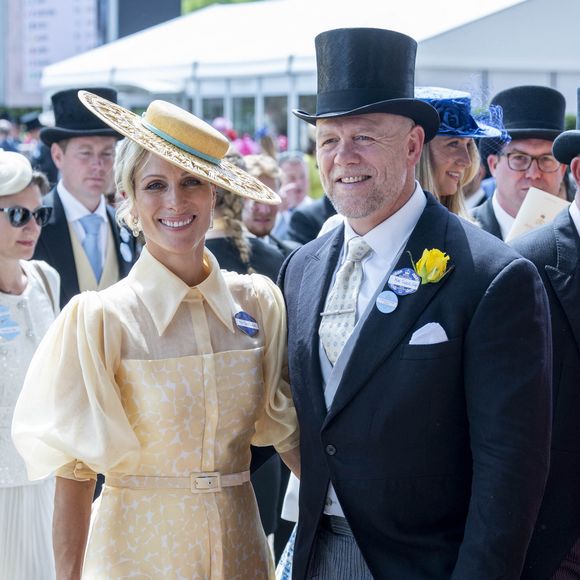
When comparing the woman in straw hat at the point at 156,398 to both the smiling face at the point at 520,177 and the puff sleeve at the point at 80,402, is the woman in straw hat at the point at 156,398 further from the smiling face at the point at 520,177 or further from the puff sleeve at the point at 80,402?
the smiling face at the point at 520,177

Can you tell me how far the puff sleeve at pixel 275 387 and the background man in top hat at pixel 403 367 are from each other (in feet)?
0.37

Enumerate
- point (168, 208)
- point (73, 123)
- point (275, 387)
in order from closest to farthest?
point (168, 208)
point (275, 387)
point (73, 123)

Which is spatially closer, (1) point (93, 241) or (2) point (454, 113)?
(2) point (454, 113)

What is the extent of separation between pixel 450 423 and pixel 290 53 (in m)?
11.5

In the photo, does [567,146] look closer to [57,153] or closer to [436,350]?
[436,350]

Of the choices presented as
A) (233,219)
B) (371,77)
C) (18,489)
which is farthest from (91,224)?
(371,77)

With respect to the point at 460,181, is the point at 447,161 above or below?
above

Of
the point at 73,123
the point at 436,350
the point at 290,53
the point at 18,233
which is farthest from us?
the point at 290,53

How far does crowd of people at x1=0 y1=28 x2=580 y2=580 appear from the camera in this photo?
8.89ft

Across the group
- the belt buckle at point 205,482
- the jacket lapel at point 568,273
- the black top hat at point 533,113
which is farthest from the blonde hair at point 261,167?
the belt buckle at point 205,482

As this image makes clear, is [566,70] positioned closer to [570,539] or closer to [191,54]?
[191,54]

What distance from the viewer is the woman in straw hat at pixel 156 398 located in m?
2.90

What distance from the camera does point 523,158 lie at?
530cm

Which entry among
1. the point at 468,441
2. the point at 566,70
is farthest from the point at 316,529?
the point at 566,70
